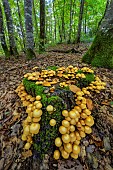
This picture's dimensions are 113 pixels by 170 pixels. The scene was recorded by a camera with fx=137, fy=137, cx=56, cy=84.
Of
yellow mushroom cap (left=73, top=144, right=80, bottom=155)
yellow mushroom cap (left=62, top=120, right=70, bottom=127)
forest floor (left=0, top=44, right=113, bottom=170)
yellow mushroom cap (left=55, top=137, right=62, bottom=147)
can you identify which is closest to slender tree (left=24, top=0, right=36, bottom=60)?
forest floor (left=0, top=44, right=113, bottom=170)

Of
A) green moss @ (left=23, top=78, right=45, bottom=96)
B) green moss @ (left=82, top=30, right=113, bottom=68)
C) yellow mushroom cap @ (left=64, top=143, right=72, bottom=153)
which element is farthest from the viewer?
green moss @ (left=82, top=30, right=113, bottom=68)

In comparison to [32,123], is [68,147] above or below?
below

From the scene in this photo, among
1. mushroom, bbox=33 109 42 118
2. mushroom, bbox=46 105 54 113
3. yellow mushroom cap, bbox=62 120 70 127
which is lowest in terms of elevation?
yellow mushroom cap, bbox=62 120 70 127

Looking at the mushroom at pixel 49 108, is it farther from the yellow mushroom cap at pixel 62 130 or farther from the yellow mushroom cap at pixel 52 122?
the yellow mushroom cap at pixel 62 130

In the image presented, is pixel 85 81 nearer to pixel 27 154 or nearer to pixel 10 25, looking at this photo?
pixel 27 154

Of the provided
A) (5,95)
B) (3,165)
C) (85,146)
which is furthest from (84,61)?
(3,165)

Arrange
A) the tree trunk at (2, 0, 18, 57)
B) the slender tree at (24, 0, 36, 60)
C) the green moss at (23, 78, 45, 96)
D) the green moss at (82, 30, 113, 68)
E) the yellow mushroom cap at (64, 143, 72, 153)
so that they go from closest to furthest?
the yellow mushroom cap at (64, 143, 72, 153)
the green moss at (23, 78, 45, 96)
the green moss at (82, 30, 113, 68)
the slender tree at (24, 0, 36, 60)
the tree trunk at (2, 0, 18, 57)

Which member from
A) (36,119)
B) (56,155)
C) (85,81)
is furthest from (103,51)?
(56,155)

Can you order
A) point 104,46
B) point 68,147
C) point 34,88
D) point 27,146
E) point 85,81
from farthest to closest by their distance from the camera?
point 104,46
point 85,81
point 34,88
point 27,146
point 68,147

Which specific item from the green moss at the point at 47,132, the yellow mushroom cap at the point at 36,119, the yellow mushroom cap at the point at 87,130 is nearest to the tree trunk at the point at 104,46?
the yellow mushroom cap at the point at 87,130

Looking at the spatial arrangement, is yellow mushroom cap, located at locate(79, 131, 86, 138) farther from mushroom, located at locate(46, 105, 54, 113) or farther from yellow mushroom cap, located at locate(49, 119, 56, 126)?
mushroom, located at locate(46, 105, 54, 113)
